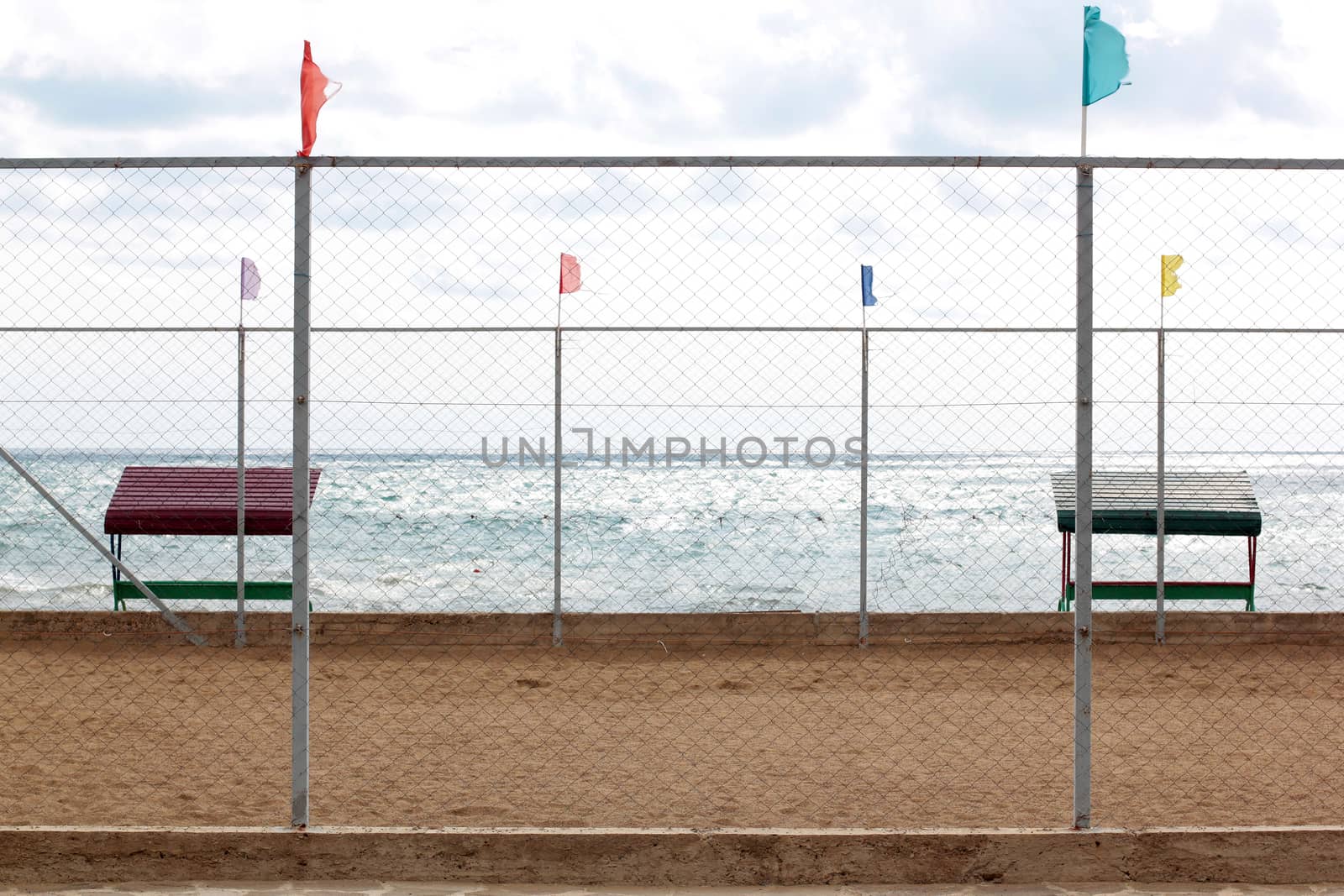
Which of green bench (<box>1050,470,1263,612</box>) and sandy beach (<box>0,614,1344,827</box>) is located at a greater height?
green bench (<box>1050,470,1263,612</box>)

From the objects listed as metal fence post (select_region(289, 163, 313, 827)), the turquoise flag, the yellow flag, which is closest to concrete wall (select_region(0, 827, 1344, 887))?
metal fence post (select_region(289, 163, 313, 827))

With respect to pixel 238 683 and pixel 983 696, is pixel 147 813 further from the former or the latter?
pixel 983 696

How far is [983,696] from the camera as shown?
7.14m

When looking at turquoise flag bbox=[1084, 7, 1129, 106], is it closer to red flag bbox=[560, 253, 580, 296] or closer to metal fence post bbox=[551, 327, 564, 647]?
red flag bbox=[560, 253, 580, 296]

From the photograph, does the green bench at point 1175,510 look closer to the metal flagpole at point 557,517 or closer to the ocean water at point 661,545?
the ocean water at point 661,545

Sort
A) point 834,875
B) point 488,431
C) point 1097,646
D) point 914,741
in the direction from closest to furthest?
point 834,875 < point 914,741 < point 1097,646 < point 488,431

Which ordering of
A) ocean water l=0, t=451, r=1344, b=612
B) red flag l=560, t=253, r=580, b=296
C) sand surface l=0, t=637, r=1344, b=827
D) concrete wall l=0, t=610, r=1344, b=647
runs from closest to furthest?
sand surface l=0, t=637, r=1344, b=827 → red flag l=560, t=253, r=580, b=296 → concrete wall l=0, t=610, r=1344, b=647 → ocean water l=0, t=451, r=1344, b=612

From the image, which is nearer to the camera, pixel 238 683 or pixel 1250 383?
pixel 238 683

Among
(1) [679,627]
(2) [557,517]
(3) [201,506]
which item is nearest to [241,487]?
(3) [201,506]

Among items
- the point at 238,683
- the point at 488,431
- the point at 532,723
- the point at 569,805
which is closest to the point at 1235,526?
the point at 532,723

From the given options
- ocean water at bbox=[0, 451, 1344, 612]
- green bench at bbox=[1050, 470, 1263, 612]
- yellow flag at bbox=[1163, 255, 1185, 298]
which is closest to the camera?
yellow flag at bbox=[1163, 255, 1185, 298]

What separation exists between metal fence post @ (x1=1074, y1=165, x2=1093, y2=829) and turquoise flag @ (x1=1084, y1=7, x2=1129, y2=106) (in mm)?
328

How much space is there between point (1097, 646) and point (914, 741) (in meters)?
3.15

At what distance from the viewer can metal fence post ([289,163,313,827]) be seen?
12.7 ft
